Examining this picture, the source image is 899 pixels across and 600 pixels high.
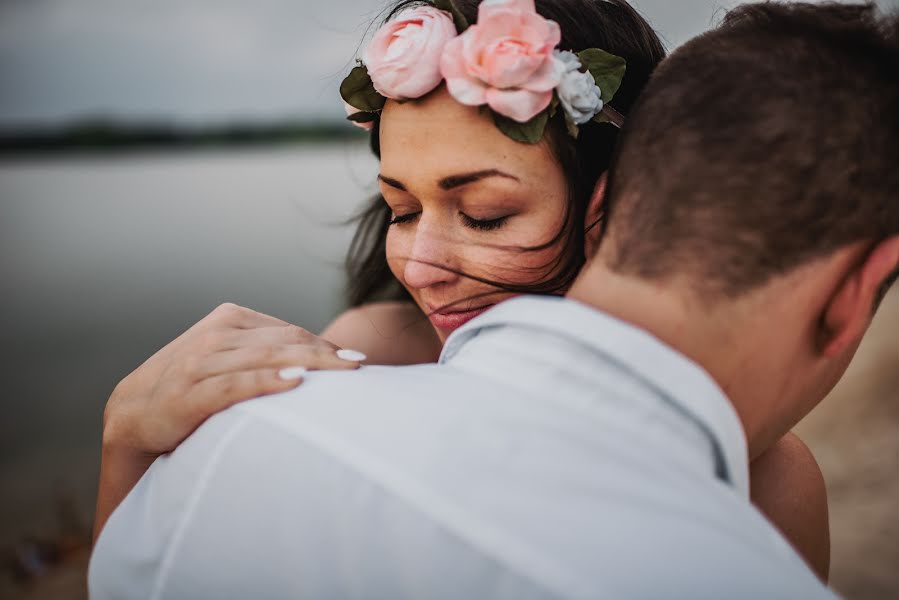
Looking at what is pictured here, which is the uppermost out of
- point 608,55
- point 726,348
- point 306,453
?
point 608,55

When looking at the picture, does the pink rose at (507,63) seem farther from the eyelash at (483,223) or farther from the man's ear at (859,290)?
the man's ear at (859,290)

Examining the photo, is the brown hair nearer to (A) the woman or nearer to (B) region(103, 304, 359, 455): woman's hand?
(A) the woman

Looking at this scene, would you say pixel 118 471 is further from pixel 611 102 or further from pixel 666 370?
pixel 611 102

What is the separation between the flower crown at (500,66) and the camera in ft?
6.28

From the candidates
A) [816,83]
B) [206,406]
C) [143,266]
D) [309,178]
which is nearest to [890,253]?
[816,83]

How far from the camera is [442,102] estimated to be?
203cm

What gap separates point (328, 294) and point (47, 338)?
13.9ft

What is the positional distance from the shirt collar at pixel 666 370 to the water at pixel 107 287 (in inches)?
83.7

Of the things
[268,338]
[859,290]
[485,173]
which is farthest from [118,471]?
[859,290]

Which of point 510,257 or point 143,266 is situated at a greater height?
point 510,257

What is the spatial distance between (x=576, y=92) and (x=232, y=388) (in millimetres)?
1360

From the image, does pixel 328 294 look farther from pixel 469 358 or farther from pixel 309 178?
pixel 309 178

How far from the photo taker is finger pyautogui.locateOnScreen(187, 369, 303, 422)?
127 cm

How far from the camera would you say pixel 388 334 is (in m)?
3.08
